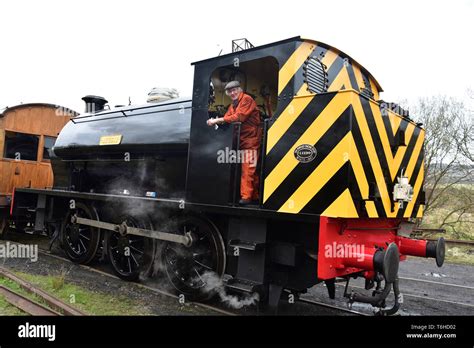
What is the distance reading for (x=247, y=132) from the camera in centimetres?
437

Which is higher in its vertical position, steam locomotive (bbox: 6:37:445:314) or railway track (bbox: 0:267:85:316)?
steam locomotive (bbox: 6:37:445:314)

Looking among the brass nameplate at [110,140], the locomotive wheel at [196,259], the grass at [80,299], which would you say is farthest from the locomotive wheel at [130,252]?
the brass nameplate at [110,140]

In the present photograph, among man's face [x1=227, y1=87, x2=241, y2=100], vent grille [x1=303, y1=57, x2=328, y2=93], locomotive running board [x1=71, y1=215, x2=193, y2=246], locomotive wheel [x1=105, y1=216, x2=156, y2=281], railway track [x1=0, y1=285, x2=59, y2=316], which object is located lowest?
railway track [x1=0, y1=285, x2=59, y2=316]

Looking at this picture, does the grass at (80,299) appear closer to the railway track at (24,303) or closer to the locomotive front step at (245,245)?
the railway track at (24,303)

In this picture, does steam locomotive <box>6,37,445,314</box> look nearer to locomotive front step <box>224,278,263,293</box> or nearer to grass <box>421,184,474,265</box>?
locomotive front step <box>224,278,263,293</box>

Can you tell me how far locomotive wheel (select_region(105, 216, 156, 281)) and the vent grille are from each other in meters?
3.16

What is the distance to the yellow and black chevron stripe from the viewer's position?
3.44 metres

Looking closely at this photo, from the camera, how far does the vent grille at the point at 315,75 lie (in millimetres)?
3941

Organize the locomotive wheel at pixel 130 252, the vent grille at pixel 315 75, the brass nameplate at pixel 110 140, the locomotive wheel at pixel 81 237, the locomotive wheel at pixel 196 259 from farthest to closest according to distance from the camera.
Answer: the locomotive wheel at pixel 81 237
the brass nameplate at pixel 110 140
the locomotive wheel at pixel 130 252
the locomotive wheel at pixel 196 259
the vent grille at pixel 315 75

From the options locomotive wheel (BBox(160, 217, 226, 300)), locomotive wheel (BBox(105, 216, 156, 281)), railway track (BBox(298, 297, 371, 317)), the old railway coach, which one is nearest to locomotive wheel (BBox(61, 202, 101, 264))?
locomotive wheel (BBox(105, 216, 156, 281))

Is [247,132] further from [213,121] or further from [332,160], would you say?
[332,160]

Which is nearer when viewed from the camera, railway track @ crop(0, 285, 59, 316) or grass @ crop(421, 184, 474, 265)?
railway track @ crop(0, 285, 59, 316)

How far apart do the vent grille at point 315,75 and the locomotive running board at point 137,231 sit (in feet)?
7.84
